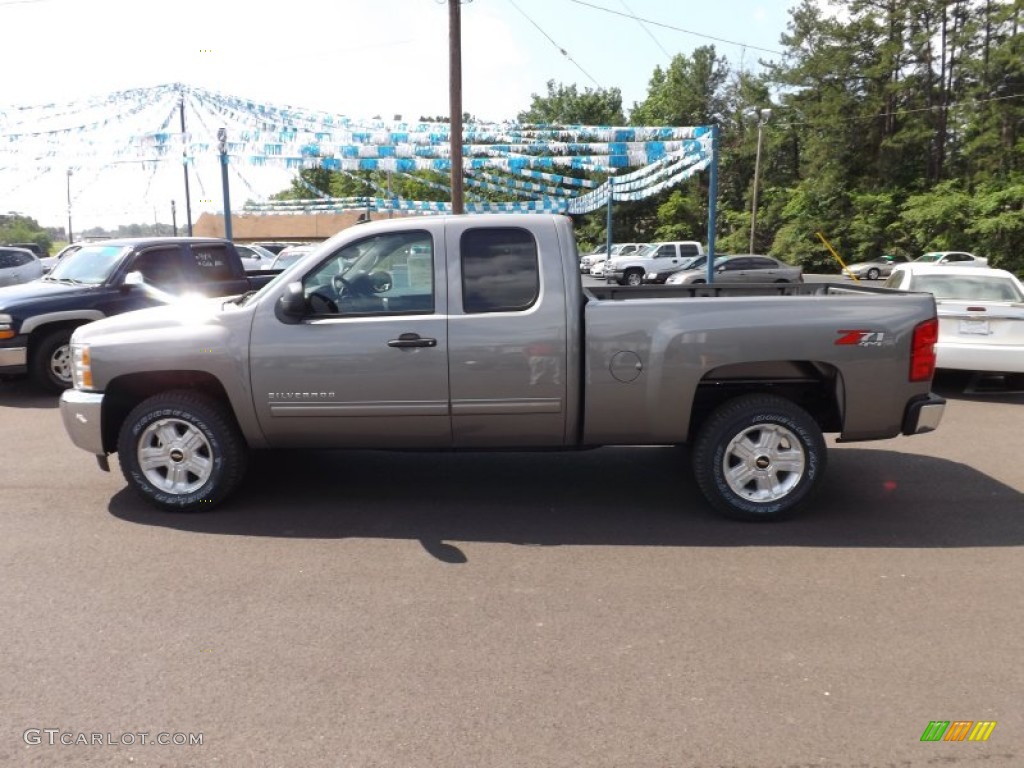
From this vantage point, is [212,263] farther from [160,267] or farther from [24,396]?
[24,396]

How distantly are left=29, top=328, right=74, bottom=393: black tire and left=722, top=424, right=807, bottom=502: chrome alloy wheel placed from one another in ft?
25.6

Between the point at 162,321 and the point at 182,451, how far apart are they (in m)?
0.85

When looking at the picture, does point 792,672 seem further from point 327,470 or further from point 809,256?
point 809,256

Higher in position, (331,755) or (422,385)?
(422,385)

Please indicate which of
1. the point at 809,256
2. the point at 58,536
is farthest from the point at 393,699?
the point at 809,256

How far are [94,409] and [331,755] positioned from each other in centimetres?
338

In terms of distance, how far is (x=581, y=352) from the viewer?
16.7 feet

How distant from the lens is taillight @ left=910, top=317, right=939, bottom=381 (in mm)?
5094

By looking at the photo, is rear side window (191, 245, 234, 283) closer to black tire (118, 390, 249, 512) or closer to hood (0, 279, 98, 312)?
hood (0, 279, 98, 312)

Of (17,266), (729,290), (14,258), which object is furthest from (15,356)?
(14,258)

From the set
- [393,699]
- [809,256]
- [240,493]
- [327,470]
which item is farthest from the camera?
[809,256]

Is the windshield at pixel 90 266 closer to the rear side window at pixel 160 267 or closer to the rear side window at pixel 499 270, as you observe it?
the rear side window at pixel 160 267

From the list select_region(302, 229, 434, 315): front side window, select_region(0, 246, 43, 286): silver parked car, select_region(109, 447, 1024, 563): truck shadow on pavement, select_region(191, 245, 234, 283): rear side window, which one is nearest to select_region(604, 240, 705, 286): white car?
select_region(0, 246, 43, 286): silver parked car

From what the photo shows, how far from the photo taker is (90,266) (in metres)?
10.2
